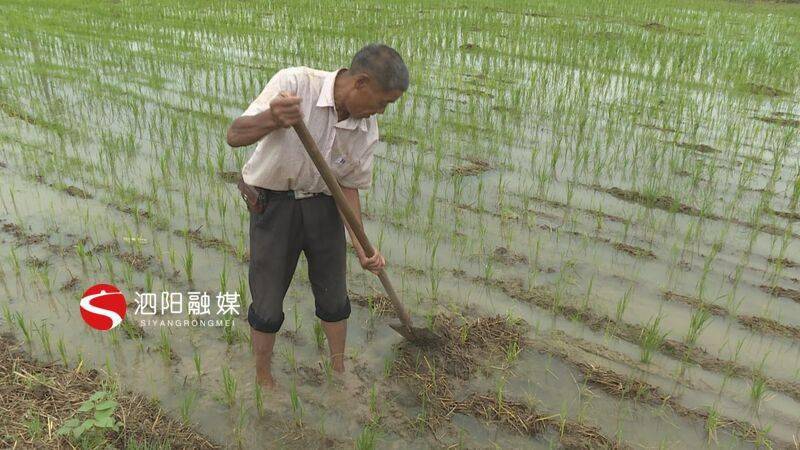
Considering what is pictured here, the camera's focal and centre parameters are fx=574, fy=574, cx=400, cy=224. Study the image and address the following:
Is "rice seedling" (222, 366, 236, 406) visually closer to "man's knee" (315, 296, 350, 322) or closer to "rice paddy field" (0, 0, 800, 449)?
"rice paddy field" (0, 0, 800, 449)

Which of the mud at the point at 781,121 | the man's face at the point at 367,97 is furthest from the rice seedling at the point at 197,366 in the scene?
the mud at the point at 781,121

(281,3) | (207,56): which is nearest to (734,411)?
(207,56)

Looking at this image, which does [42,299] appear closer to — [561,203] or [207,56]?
[561,203]

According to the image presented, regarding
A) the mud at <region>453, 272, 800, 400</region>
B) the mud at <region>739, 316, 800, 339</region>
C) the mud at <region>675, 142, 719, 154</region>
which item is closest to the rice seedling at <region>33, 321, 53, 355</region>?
the mud at <region>453, 272, 800, 400</region>

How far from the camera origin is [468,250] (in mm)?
3543

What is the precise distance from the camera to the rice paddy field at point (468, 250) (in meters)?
2.43

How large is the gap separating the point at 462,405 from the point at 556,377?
49 centimetres

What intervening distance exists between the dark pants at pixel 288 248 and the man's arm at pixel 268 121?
0.25 metres

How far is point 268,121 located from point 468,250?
1951 mm

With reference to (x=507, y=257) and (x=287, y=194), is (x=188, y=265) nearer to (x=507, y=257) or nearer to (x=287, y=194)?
(x=287, y=194)

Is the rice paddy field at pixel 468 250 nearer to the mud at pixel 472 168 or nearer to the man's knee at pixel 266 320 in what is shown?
the mud at pixel 472 168

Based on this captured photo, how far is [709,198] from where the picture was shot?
4.09 m

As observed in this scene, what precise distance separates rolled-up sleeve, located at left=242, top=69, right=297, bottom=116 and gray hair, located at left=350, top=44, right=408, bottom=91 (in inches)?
10.1

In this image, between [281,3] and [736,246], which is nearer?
[736,246]
